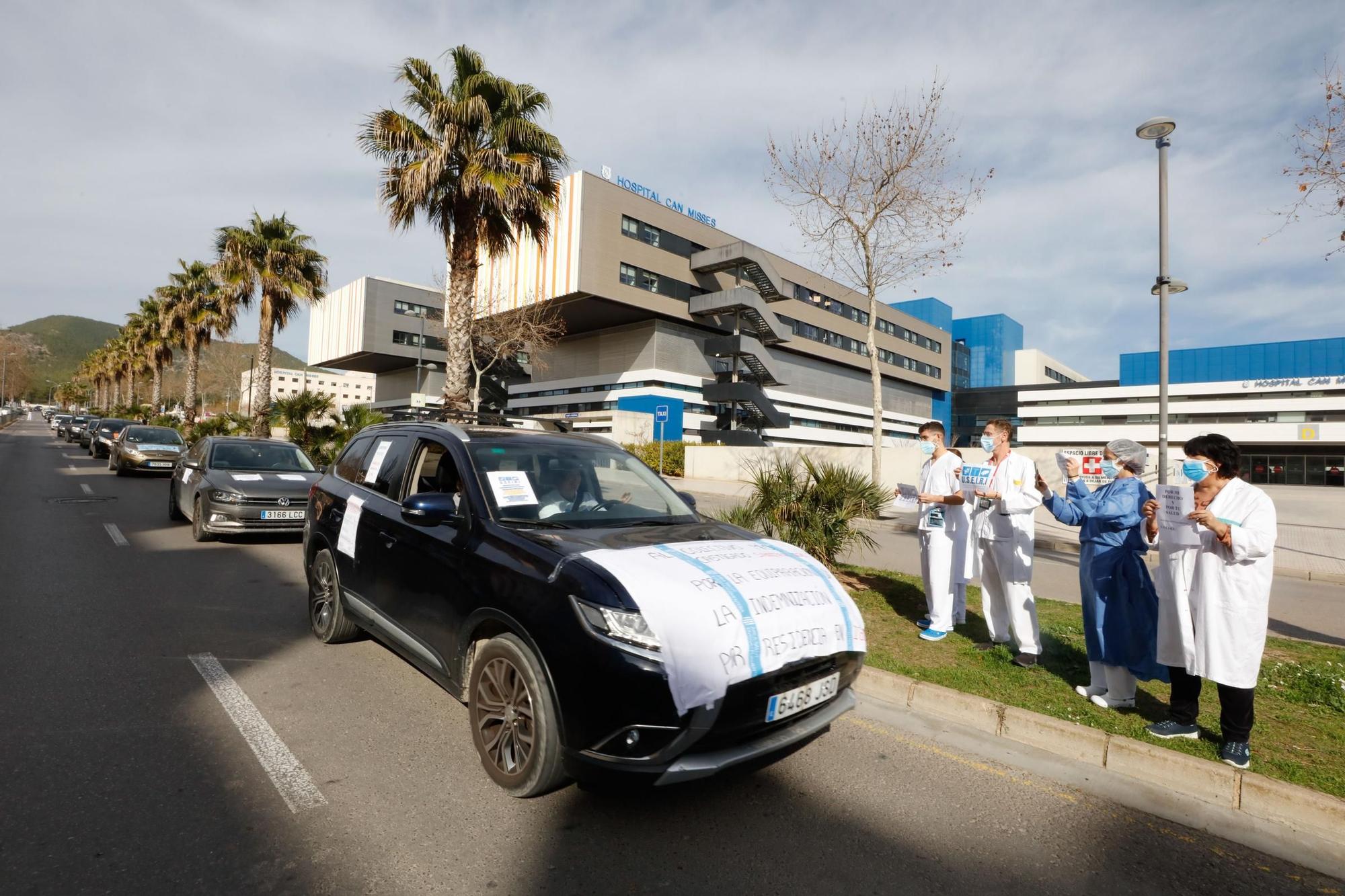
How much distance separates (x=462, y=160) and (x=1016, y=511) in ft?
49.9

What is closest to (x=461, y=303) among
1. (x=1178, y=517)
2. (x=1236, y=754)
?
(x=1178, y=517)

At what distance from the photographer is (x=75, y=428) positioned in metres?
45.5

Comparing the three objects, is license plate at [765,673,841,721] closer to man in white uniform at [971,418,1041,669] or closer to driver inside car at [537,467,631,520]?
driver inside car at [537,467,631,520]

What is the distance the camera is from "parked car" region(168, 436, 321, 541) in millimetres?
9453

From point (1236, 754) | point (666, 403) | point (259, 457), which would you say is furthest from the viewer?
point (666, 403)

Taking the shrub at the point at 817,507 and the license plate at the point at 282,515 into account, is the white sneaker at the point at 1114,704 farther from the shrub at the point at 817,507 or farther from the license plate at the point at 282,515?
the license plate at the point at 282,515

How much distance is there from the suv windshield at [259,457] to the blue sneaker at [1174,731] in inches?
434

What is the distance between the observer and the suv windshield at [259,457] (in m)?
10.5

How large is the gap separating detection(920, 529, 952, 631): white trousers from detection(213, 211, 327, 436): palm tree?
86.1 feet

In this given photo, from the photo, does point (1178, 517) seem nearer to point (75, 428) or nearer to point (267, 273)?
point (267, 273)

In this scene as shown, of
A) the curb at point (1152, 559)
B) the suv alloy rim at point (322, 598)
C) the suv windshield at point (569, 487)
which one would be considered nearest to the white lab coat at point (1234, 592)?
the suv windshield at point (569, 487)

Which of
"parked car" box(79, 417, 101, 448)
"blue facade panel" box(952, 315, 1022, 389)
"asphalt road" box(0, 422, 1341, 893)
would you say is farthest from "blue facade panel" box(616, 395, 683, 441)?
"blue facade panel" box(952, 315, 1022, 389)

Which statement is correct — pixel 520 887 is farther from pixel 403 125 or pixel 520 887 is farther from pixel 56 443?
pixel 56 443

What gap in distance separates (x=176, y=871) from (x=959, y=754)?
3678 mm
